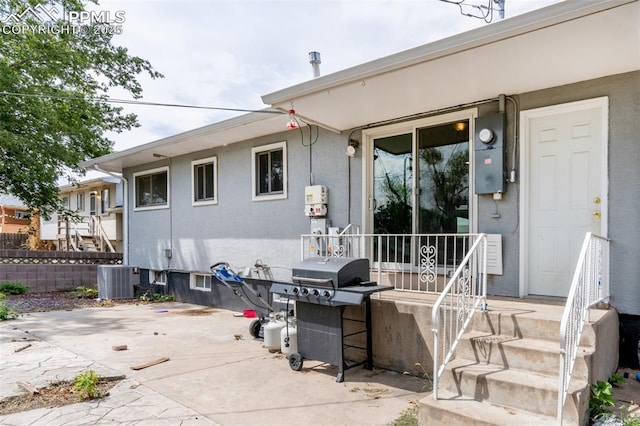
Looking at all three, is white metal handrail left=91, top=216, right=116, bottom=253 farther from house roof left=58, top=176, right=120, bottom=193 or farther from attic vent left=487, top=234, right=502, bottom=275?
attic vent left=487, top=234, right=502, bottom=275

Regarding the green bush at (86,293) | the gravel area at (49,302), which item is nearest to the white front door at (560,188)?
the gravel area at (49,302)

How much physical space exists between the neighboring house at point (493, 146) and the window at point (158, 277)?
3.96 m

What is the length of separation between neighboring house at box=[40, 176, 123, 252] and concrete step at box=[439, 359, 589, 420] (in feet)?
52.0

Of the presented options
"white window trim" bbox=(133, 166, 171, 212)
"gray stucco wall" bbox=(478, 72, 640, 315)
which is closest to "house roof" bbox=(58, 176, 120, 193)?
"white window trim" bbox=(133, 166, 171, 212)

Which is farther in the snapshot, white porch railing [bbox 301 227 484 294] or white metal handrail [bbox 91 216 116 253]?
white metal handrail [bbox 91 216 116 253]

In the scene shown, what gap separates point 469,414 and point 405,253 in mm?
3089

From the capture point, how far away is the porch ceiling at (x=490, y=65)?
311 cm

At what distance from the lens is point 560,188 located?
4.52 metres

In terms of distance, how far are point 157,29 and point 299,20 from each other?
2.99 meters

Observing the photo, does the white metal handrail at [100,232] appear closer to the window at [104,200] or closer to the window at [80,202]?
the window at [104,200]

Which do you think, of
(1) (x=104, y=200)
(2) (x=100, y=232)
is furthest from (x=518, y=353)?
(1) (x=104, y=200)

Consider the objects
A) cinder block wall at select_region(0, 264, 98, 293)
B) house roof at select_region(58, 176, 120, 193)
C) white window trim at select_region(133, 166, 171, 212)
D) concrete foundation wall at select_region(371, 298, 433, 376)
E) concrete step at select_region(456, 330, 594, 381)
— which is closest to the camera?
concrete step at select_region(456, 330, 594, 381)

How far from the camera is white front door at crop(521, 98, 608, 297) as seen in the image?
14.1 feet

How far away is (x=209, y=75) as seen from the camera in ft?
29.2
